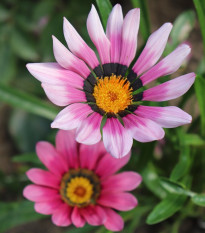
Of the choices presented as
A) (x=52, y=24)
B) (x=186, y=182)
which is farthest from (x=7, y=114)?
(x=186, y=182)

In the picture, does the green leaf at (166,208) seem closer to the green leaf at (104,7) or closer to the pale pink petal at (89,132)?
the pale pink petal at (89,132)

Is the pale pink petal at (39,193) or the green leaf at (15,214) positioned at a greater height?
the pale pink petal at (39,193)

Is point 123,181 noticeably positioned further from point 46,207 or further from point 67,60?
point 67,60

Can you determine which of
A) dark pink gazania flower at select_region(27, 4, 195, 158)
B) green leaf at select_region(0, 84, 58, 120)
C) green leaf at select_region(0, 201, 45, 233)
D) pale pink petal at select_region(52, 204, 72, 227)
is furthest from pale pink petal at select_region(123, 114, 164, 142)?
green leaf at select_region(0, 201, 45, 233)

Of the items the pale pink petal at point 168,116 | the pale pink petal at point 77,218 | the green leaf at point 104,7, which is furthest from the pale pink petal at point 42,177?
the green leaf at point 104,7

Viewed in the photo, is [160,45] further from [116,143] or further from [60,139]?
[60,139]

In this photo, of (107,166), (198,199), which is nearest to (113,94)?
(107,166)

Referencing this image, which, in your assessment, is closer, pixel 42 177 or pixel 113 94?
pixel 113 94
